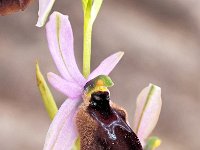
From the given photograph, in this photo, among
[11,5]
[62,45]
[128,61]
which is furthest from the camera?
[128,61]

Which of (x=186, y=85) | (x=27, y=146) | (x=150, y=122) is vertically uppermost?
(x=150, y=122)

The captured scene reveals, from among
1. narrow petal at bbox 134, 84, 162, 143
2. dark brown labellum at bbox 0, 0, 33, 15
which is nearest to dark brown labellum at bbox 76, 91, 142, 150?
narrow petal at bbox 134, 84, 162, 143

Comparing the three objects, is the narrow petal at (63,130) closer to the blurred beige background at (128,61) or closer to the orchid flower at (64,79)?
the orchid flower at (64,79)

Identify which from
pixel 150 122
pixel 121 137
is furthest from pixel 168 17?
pixel 121 137

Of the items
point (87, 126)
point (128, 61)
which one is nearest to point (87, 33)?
point (87, 126)

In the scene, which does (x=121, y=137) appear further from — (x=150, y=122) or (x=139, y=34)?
(x=139, y=34)

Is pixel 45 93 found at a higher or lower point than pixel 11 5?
lower

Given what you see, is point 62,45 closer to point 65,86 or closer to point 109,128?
point 65,86
